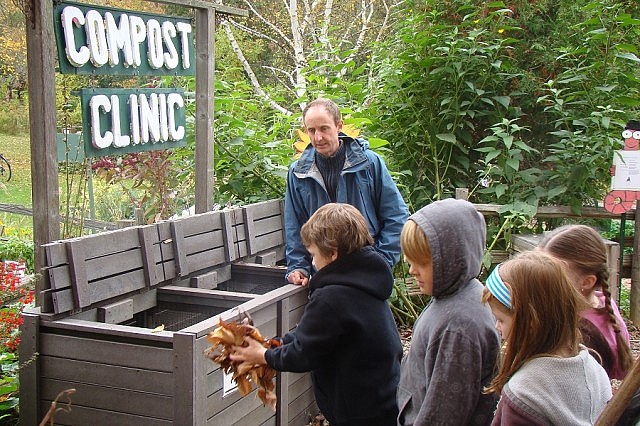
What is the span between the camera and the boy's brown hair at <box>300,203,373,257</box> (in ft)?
9.34

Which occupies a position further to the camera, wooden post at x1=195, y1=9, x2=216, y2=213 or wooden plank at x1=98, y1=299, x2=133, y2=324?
wooden post at x1=195, y1=9, x2=216, y2=213

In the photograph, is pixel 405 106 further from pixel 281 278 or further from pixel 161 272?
pixel 161 272

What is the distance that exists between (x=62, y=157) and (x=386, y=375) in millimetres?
2467

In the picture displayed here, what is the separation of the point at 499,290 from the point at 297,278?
221 cm

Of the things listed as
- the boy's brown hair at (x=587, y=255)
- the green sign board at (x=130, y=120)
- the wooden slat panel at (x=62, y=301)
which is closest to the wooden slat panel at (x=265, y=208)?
the green sign board at (x=130, y=120)

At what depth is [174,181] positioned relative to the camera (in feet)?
19.8

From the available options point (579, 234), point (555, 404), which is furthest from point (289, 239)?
point (555, 404)

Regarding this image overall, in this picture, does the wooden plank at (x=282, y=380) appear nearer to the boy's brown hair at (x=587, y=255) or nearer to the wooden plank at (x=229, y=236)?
the wooden plank at (x=229, y=236)

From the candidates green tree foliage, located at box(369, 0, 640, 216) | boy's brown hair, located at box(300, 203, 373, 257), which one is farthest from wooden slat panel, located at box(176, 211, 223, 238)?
green tree foliage, located at box(369, 0, 640, 216)

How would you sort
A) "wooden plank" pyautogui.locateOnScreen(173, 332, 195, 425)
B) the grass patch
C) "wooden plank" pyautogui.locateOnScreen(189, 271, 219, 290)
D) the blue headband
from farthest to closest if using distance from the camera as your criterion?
the grass patch → "wooden plank" pyautogui.locateOnScreen(189, 271, 219, 290) → "wooden plank" pyautogui.locateOnScreen(173, 332, 195, 425) → the blue headband

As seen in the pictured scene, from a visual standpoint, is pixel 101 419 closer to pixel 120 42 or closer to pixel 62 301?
pixel 62 301

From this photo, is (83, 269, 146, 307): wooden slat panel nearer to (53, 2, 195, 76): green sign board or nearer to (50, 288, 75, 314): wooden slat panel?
(50, 288, 75, 314): wooden slat panel

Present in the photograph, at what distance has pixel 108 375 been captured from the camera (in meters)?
3.23

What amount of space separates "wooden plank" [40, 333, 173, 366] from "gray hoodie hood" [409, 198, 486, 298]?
1.30 metres
